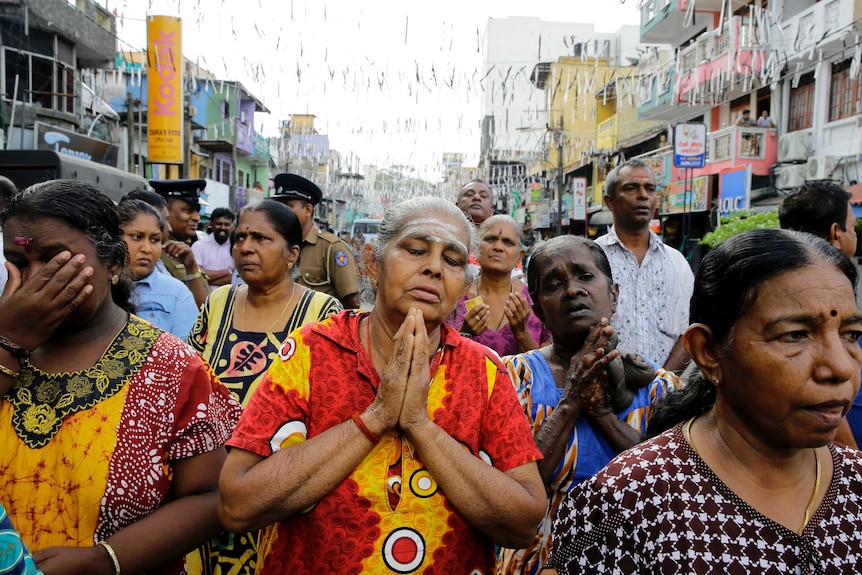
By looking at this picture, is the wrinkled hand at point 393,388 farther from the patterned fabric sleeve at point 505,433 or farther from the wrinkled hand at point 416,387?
the patterned fabric sleeve at point 505,433

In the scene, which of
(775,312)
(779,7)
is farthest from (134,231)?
(779,7)

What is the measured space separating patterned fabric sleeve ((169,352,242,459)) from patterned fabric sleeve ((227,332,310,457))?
236mm

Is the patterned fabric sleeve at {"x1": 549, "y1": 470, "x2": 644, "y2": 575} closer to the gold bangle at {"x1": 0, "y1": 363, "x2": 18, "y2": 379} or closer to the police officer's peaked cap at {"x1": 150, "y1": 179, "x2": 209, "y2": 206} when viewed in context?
the gold bangle at {"x1": 0, "y1": 363, "x2": 18, "y2": 379}

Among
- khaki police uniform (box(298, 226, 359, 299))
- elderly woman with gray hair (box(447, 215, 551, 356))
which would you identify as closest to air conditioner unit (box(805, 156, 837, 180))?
elderly woman with gray hair (box(447, 215, 551, 356))

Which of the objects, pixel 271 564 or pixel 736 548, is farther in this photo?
pixel 271 564

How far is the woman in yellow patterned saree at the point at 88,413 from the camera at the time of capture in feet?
5.48

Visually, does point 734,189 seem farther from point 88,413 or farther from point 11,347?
point 11,347

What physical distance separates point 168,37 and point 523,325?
1251 centimetres

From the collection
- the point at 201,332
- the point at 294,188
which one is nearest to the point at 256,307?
the point at 201,332

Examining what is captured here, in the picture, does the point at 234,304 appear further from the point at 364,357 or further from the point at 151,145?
the point at 151,145

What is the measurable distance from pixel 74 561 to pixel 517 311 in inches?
91.4

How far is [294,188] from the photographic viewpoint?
5207 mm

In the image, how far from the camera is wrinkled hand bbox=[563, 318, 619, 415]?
212 centimetres

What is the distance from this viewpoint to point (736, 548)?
1.39 m
